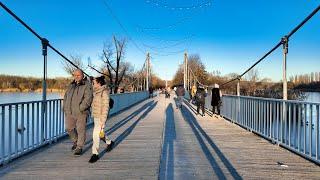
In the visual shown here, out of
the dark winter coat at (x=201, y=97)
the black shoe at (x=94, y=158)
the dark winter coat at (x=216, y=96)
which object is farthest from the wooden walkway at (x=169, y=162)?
the dark winter coat at (x=201, y=97)

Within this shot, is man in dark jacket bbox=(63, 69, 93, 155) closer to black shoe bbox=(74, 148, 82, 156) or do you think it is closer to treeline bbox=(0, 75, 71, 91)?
black shoe bbox=(74, 148, 82, 156)

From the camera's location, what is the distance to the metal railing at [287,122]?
7.42m

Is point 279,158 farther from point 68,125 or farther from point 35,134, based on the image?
point 35,134

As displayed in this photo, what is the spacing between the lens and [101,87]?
25.4 feet

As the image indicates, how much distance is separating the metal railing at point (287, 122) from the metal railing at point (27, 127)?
4.90m

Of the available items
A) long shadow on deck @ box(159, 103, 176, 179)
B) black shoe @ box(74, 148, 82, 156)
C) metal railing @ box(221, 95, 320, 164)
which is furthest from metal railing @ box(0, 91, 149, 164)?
metal railing @ box(221, 95, 320, 164)

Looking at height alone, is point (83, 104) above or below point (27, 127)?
above

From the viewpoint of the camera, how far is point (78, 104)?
7.55 metres

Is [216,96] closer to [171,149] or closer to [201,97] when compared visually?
[201,97]

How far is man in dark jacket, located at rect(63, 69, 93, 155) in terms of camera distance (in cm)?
754

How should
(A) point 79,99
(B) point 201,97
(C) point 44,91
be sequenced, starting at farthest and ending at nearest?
(B) point 201,97, (C) point 44,91, (A) point 79,99

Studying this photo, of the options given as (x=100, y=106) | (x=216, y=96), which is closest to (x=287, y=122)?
(x=100, y=106)

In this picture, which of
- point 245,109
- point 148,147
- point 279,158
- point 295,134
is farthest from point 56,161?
point 245,109

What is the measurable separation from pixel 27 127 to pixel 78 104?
1.23 meters
